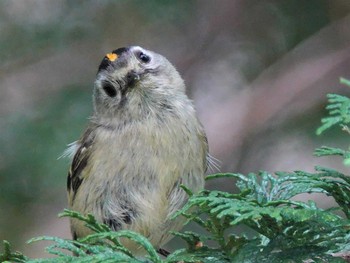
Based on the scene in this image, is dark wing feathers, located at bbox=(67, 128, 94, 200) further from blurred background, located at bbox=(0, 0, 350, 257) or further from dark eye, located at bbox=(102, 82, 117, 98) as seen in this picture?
blurred background, located at bbox=(0, 0, 350, 257)

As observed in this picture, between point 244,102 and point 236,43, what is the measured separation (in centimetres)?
57

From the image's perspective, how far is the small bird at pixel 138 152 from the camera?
325 centimetres

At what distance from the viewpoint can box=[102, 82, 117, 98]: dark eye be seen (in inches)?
140

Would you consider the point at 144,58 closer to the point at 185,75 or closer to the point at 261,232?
the point at 261,232

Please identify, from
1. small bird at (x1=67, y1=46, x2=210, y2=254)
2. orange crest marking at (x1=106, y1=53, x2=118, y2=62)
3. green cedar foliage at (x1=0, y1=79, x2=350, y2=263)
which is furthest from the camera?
orange crest marking at (x1=106, y1=53, x2=118, y2=62)

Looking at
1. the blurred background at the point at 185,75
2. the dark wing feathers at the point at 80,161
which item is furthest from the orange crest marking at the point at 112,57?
the blurred background at the point at 185,75

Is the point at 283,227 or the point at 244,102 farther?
the point at 244,102

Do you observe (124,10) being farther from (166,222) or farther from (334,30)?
(166,222)

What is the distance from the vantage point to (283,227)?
74.3 inches

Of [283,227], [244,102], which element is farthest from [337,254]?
→ [244,102]

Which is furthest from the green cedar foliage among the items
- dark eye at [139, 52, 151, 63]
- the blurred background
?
the blurred background

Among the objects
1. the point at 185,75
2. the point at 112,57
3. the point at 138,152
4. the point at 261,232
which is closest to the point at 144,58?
the point at 112,57

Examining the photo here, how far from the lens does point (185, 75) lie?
5629 millimetres

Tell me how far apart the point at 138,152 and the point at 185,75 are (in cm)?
237
